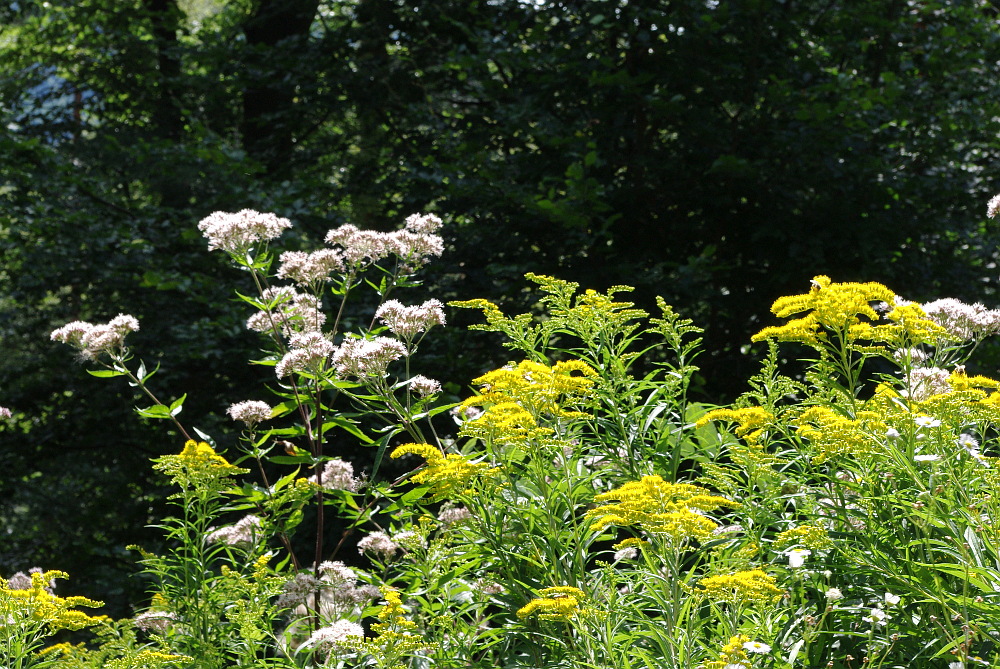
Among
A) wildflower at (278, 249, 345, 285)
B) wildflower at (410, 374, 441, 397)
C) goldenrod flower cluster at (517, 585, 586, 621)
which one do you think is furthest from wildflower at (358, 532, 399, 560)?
goldenrod flower cluster at (517, 585, 586, 621)

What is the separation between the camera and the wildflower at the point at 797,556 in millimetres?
1915

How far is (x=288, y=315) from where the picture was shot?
3.03 meters

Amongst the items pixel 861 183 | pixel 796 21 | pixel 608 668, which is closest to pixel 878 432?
pixel 608 668

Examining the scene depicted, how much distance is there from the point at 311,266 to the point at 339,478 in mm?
702

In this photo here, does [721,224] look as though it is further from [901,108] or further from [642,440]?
[642,440]

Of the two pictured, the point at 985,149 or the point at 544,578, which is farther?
the point at 985,149

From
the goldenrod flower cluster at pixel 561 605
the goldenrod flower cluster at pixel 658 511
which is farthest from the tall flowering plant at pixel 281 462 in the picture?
the goldenrod flower cluster at pixel 658 511

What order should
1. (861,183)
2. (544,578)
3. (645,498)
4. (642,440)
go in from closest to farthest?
(645,498) → (544,578) → (642,440) → (861,183)

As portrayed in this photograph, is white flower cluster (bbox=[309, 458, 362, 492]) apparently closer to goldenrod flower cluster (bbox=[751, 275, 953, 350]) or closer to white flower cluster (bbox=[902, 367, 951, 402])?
goldenrod flower cluster (bbox=[751, 275, 953, 350])

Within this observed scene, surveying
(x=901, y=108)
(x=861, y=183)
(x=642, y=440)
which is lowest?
(x=642, y=440)

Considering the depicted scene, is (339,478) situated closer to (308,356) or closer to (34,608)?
(308,356)

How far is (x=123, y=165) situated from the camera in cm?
732

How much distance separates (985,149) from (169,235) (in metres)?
5.76

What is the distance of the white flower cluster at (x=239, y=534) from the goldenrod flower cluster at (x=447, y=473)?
2.53 ft
